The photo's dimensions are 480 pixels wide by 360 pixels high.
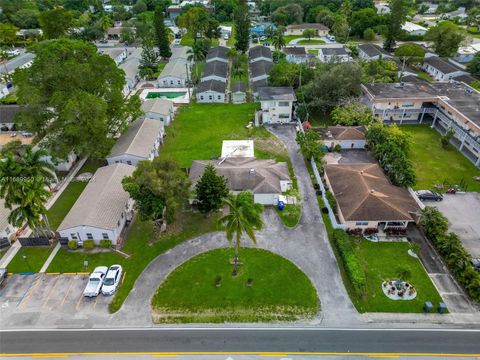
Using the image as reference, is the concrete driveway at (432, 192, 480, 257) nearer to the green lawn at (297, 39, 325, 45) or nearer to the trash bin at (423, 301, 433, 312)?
the trash bin at (423, 301, 433, 312)

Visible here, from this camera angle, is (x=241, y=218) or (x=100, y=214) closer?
(x=241, y=218)

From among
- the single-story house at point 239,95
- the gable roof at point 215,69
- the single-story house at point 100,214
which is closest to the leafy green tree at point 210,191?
the single-story house at point 100,214

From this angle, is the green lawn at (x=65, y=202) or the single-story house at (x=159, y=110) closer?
the green lawn at (x=65, y=202)

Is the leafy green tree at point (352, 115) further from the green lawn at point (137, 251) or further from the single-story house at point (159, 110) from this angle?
the green lawn at point (137, 251)

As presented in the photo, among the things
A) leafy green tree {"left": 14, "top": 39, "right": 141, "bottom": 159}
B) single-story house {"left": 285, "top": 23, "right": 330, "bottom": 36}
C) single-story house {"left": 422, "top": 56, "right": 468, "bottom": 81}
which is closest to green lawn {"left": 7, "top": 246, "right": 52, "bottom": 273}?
leafy green tree {"left": 14, "top": 39, "right": 141, "bottom": 159}

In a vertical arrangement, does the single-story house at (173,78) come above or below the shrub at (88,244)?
above

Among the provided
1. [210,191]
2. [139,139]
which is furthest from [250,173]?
[139,139]

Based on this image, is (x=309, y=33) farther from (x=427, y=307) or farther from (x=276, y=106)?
(x=427, y=307)

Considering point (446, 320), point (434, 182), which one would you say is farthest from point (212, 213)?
point (434, 182)
